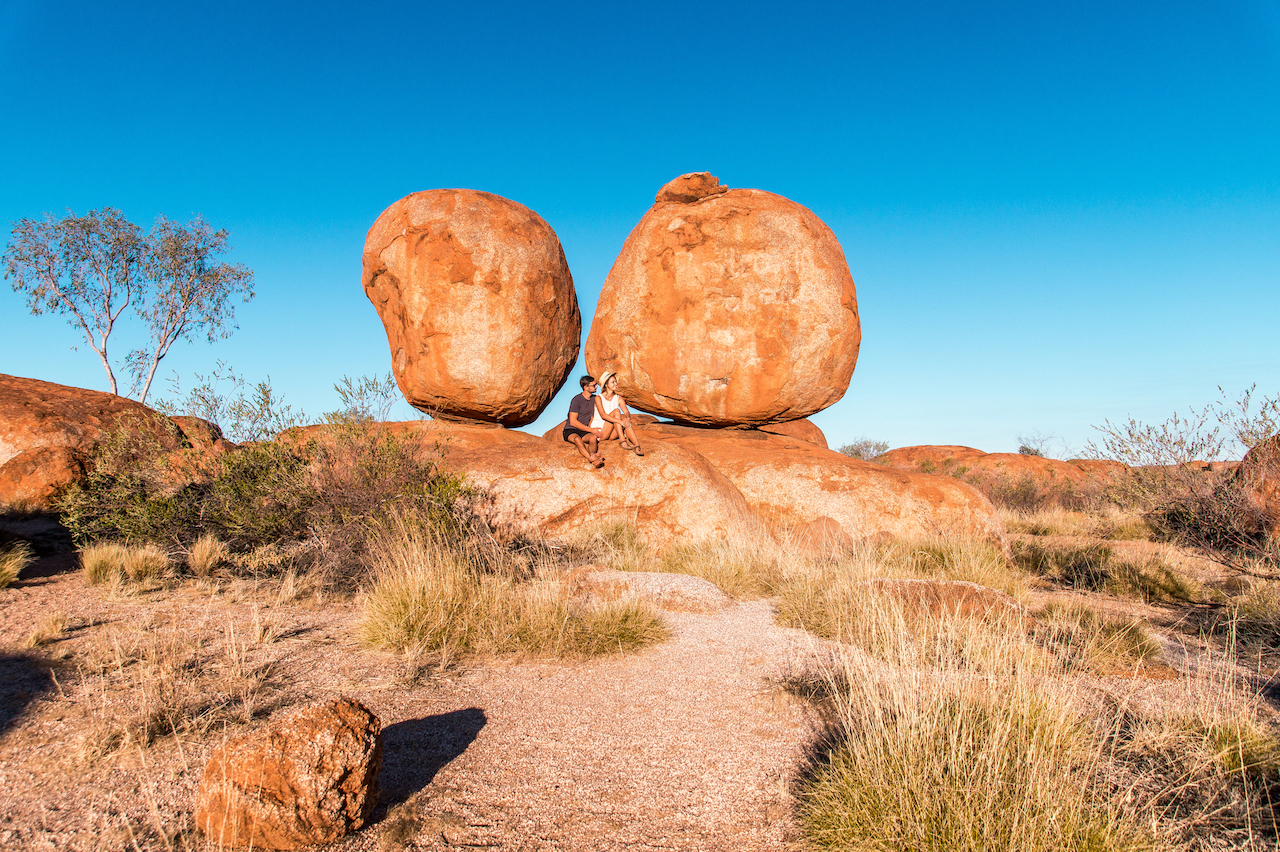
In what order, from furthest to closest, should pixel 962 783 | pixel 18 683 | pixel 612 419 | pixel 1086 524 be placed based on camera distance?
pixel 1086 524 → pixel 612 419 → pixel 18 683 → pixel 962 783

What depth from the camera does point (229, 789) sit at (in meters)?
2.32

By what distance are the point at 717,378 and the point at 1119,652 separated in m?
6.37

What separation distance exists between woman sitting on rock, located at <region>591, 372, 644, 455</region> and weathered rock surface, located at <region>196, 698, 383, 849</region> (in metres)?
6.94

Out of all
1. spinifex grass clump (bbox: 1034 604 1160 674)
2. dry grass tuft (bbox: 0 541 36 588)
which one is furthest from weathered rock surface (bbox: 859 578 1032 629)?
dry grass tuft (bbox: 0 541 36 588)

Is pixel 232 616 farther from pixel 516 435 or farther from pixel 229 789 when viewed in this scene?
pixel 516 435

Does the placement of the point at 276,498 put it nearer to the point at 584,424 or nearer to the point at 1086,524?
the point at 584,424

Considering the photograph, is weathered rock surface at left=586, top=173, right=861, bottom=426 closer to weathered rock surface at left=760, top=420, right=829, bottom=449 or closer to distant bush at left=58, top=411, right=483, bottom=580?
weathered rock surface at left=760, top=420, right=829, bottom=449

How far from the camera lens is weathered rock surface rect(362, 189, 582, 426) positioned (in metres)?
10.1

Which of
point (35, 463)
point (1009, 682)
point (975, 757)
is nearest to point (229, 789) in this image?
point (975, 757)

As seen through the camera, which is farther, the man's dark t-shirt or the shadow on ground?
the man's dark t-shirt

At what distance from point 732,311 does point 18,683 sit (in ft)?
28.6

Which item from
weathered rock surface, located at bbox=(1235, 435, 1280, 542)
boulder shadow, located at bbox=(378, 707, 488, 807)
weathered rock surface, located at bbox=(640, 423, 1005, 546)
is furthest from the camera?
weathered rock surface, located at bbox=(640, 423, 1005, 546)

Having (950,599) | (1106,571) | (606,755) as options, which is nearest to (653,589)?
(950,599)

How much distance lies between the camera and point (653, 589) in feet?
20.7
